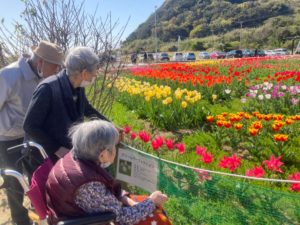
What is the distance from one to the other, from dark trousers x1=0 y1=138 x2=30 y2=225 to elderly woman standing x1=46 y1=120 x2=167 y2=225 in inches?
45.3

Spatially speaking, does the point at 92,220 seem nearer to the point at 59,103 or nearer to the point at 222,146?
the point at 59,103

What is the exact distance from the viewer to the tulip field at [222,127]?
4.31 metres

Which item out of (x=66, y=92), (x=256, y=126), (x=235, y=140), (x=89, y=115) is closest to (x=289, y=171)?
(x=256, y=126)

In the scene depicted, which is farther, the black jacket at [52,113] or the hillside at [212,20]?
the hillside at [212,20]

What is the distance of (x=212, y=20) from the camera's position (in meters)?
118

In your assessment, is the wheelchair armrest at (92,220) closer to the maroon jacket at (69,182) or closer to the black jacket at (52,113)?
the maroon jacket at (69,182)

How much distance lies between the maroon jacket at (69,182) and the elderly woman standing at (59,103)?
1.71 feet

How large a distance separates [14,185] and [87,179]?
1.68 metres

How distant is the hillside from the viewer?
84250mm

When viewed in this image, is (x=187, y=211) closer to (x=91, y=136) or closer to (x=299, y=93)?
(x=91, y=136)

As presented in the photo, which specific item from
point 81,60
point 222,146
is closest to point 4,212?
point 81,60

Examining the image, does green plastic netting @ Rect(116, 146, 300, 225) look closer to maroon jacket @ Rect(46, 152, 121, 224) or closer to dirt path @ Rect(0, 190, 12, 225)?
maroon jacket @ Rect(46, 152, 121, 224)

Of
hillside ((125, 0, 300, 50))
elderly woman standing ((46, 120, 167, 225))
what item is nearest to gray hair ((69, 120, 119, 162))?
elderly woman standing ((46, 120, 167, 225))

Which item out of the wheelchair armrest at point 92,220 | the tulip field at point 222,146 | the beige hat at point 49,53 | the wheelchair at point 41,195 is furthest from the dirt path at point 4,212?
the wheelchair armrest at point 92,220
